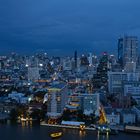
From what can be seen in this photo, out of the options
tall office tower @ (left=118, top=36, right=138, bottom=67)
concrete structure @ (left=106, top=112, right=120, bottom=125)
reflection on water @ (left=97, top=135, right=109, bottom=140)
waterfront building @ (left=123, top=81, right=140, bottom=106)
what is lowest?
→ reflection on water @ (left=97, top=135, right=109, bottom=140)

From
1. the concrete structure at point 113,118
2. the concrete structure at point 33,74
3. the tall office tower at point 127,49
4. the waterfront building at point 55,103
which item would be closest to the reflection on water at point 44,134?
the concrete structure at point 113,118

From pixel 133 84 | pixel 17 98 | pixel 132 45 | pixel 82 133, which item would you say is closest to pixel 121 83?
pixel 133 84

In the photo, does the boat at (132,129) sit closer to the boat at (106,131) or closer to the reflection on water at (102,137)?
the boat at (106,131)

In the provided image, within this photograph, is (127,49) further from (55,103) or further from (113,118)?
(113,118)

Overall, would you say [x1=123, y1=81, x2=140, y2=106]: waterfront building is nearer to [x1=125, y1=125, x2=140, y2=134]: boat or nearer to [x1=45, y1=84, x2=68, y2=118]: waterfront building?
[x1=45, y1=84, x2=68, y2=118]: waterfront building

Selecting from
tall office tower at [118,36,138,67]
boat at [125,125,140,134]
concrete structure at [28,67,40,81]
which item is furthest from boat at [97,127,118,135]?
tall office tower at [118,36,138,67]

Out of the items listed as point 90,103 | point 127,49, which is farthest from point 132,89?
point 127,49
